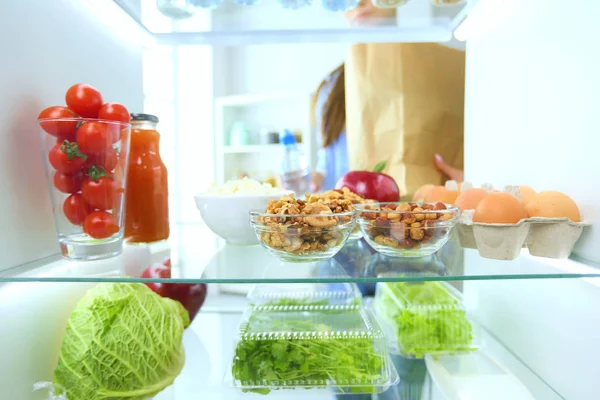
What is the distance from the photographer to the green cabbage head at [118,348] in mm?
604

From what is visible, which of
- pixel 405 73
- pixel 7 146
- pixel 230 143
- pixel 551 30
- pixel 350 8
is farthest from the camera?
pixel 230 143

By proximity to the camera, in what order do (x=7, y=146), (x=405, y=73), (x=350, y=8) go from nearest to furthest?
→ (x=7, y=146)
(x=350, y=8)
(x=405, y=73)

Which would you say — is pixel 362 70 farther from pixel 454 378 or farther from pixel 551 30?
pixel 454 378

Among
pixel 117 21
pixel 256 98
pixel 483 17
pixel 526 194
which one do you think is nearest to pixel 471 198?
pixel 526 194

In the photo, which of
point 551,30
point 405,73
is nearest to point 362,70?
point 405,73

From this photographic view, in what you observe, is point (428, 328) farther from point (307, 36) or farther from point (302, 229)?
point (307, 36)

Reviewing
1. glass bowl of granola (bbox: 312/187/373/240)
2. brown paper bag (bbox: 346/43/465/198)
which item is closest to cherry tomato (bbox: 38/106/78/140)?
glass bowl of granola (bbox: 312/187/373/240)

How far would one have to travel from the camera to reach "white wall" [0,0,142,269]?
510 mm

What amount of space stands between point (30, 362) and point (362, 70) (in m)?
0.96

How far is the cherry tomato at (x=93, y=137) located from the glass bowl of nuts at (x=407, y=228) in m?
0.32

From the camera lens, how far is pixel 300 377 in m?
0.63

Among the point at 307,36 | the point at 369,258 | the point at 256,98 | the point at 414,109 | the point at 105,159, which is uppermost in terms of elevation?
the point at 256,98

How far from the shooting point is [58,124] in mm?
524

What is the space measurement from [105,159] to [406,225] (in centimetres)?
38
